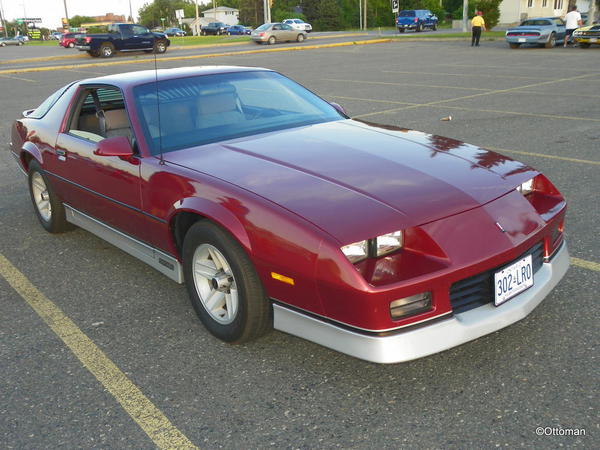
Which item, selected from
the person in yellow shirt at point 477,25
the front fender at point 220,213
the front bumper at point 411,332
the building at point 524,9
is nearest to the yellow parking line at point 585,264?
the front bumper at point 411,332

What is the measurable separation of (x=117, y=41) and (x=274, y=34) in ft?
35.1

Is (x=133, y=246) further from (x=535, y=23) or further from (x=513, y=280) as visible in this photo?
(x=535, y=23)

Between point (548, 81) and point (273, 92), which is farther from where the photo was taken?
point (548, 81)

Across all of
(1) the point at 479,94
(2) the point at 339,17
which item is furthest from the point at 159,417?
(2) the point at 339,17

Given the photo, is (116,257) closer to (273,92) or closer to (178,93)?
(178,93)

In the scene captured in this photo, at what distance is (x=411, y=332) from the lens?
8.52 feet

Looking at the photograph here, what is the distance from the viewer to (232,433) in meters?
2.58

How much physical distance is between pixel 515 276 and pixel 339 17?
322ft

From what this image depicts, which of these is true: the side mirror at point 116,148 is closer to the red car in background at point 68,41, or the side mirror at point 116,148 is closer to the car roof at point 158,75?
the car roof at point 158,75

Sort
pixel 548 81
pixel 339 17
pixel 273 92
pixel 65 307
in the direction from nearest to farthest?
pixel 65 307 → pixel 273 92 → pixel 548 81 → pixel 339 17

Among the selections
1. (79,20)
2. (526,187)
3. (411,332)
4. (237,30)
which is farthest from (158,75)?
(79,20)

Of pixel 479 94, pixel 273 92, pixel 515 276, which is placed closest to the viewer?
pixel 515 276

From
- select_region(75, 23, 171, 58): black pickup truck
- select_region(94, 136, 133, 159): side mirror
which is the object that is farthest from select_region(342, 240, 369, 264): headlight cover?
select_region(75, 23, 171, 58): black pickup truck

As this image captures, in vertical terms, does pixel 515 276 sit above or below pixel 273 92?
below
